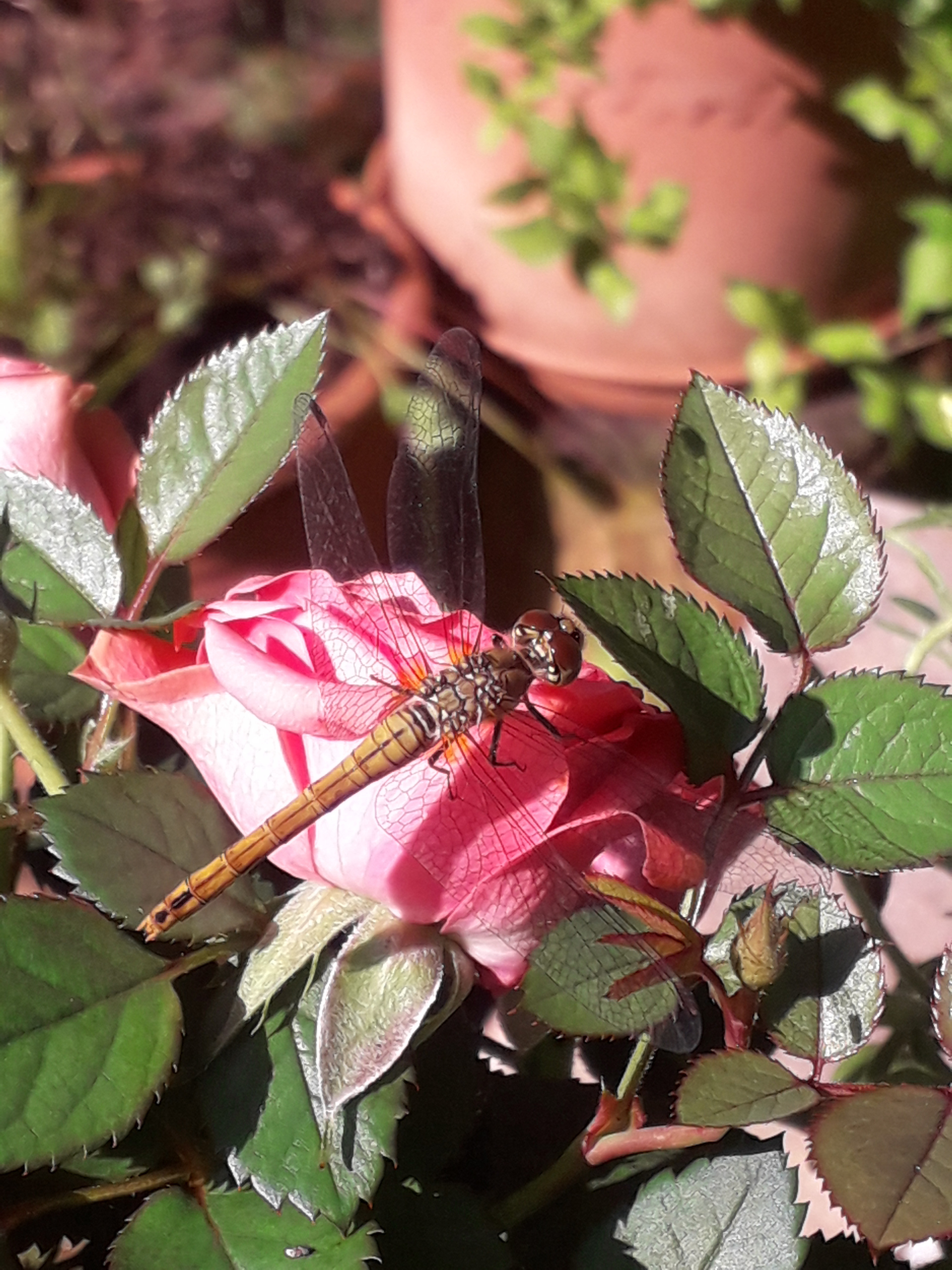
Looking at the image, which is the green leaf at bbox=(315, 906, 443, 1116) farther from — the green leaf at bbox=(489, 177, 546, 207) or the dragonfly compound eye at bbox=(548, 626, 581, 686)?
the green leaf at bbox=(489, 177, 546, 207)

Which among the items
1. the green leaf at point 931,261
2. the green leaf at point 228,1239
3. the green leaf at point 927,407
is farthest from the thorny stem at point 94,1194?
the green leaf at point 931,261

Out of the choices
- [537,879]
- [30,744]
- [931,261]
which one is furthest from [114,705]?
[931,261]

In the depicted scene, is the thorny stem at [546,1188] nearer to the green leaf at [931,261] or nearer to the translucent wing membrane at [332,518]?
the translucent wing membrane at [332,518]

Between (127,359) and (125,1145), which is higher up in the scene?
(125,1145)

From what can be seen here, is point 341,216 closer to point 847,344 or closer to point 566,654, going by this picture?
point 847,344

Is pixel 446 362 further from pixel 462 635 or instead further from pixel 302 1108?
pixel 302 1108

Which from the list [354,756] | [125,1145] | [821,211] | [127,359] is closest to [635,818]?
[354,756]

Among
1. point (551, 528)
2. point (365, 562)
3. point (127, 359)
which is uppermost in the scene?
point (365, 562)
